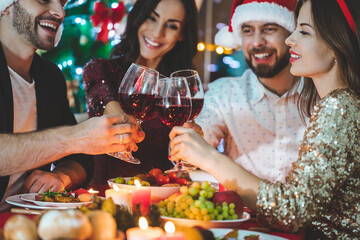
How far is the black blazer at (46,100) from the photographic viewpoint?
195 centimetres

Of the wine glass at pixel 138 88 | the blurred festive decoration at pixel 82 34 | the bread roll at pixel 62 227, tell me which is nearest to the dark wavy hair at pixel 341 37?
the wine glass at pixel 138 88

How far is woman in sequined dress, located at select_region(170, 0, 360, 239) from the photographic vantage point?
135 cm

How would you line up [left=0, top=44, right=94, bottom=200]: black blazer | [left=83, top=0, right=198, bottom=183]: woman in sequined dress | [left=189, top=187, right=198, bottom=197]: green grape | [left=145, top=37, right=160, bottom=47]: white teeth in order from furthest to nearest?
1. [left=145, top=37, right=160, bottom=47]: white teeth
2. [left=83, top=0, right=198, bottom=183]: woman in sequined dress
3. [left=0, top=44, right=94, bottom=200]: black blazer
4. [left=189, top=187, right=198, bottom=197]: green grape

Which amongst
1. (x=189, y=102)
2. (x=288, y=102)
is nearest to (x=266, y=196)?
(x=189, y=102)

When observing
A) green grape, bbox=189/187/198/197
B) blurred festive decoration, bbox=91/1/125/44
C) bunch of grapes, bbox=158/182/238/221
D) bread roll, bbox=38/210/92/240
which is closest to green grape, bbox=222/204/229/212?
bunch of grapes, bbox=158/182/238/221

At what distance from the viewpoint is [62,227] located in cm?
74

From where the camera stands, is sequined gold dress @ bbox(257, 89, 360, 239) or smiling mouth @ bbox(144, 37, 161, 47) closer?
sequined gold dress @ bbox(257, 89, 360, 239)

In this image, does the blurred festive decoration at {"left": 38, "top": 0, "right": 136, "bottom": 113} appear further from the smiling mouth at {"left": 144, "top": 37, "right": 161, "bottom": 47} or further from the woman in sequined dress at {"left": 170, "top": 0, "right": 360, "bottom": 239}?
the woman in sequined dress at {"left": 170, "top": 0, "right": 360, "bottom": 239}

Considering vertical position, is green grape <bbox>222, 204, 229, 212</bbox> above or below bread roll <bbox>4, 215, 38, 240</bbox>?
below

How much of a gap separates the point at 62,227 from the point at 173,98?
2.99 feet

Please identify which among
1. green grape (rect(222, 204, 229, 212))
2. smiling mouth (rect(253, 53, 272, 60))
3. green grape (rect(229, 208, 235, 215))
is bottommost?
green grape (rect(229, 208, 235, 215))

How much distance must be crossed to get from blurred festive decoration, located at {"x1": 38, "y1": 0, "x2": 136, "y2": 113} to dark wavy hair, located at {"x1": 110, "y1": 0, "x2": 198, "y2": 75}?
107 centimetres

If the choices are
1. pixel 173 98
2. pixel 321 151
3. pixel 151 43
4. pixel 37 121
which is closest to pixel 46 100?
pixel 37 121

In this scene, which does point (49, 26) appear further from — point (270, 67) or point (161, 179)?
point (270, 67)
